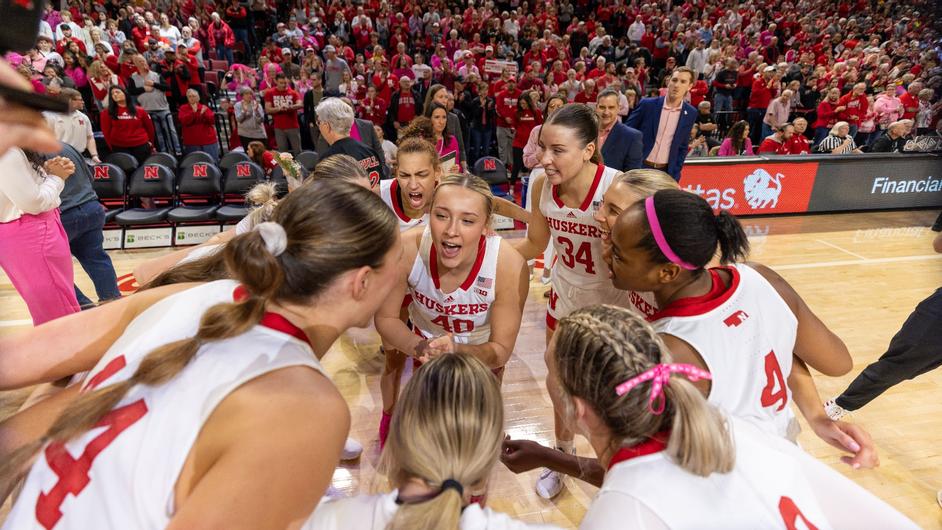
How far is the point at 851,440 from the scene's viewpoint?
1.79 metres

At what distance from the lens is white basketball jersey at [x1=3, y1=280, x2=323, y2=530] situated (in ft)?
3.25

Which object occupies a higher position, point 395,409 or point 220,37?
point 220,37

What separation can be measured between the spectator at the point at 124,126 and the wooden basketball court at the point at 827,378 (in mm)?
2064

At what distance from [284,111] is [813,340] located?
7.78m

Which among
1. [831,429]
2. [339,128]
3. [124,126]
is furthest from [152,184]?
[831,429]

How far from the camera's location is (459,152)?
239 inches

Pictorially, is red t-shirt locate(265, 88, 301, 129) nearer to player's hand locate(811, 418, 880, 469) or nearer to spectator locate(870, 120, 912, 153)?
player's hand locate(811, 418, 880, 469)

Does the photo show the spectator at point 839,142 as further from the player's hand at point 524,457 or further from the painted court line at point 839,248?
the player's hand at point 524,457

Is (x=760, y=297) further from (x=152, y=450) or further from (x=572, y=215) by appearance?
(x=152, y=450)

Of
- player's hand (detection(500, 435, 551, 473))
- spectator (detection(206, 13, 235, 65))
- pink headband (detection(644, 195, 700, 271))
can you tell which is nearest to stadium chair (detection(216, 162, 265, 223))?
player's hand (detection(500, 435, 551, 473))

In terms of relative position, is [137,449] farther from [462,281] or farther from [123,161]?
[123,161]

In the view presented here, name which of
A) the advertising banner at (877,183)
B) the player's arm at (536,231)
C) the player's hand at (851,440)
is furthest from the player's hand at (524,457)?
the advertising banner at (877,183)

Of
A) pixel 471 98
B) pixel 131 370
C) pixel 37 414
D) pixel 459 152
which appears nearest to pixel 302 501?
pixel 131 370

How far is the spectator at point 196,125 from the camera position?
24.8ft
